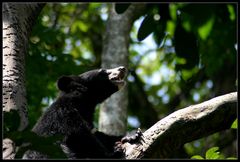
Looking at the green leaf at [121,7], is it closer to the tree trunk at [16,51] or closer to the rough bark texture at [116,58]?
the tree trunk at [16,51]

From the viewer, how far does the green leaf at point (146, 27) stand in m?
2.91

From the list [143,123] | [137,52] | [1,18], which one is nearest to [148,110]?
[143,123]

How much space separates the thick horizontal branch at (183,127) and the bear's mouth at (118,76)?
7.49ft

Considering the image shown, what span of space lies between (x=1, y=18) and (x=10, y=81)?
83cm

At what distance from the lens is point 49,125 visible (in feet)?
21.5

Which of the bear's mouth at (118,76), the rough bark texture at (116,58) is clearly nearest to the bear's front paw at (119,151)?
the bear's mouth at (118,76)

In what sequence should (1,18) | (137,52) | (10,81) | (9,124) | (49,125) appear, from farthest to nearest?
1. (137,52)
2. (49,125)
3. (1,18)
4. (10,81)
5. (9,124)

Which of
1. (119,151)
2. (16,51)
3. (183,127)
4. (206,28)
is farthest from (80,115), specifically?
(206,28)

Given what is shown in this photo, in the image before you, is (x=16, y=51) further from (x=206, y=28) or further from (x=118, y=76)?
(x=206, y=28)

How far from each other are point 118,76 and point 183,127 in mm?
2655

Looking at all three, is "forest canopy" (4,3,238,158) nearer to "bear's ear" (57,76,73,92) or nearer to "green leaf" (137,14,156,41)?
"green leaf" (137,14,156,41)

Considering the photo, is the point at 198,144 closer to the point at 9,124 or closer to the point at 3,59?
the point at 3,59

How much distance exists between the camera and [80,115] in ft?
22.6

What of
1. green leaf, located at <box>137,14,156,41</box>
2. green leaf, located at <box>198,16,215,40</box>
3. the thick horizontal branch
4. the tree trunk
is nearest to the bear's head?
the tree trunk
